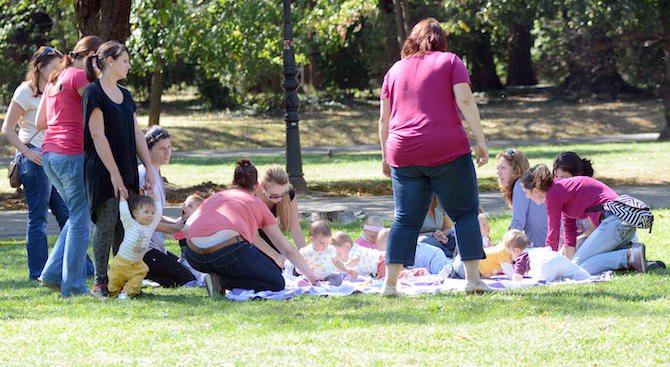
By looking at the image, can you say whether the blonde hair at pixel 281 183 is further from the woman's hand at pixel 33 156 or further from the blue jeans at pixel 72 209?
the woman's hand at pixel 33 156

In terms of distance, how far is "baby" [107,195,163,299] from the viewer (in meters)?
7.20

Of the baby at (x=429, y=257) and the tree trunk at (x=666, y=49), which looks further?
the tree trunk at (x=666, y=49)

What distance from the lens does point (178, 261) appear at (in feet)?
27.0

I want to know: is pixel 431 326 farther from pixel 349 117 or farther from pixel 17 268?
pixel 349 117

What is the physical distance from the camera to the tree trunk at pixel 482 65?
37.9m

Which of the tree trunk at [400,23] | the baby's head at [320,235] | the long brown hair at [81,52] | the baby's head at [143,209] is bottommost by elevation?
the baby's head at [320,235]

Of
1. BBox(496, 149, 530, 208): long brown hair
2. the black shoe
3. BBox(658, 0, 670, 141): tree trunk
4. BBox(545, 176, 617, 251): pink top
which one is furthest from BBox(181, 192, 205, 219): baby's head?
BBox(658, 0, 670, 141): tree trunk

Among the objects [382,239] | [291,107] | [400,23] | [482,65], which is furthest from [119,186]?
[482,65]

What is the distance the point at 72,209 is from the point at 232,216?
3.69ft

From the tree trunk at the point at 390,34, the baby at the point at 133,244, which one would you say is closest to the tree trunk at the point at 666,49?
the tree trunk at the point at 390,34

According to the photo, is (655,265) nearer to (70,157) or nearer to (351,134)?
(70,157)

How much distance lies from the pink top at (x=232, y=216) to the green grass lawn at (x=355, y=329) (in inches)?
18.6

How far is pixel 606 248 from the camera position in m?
8.09

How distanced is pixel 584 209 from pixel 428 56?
1839 millimetres
